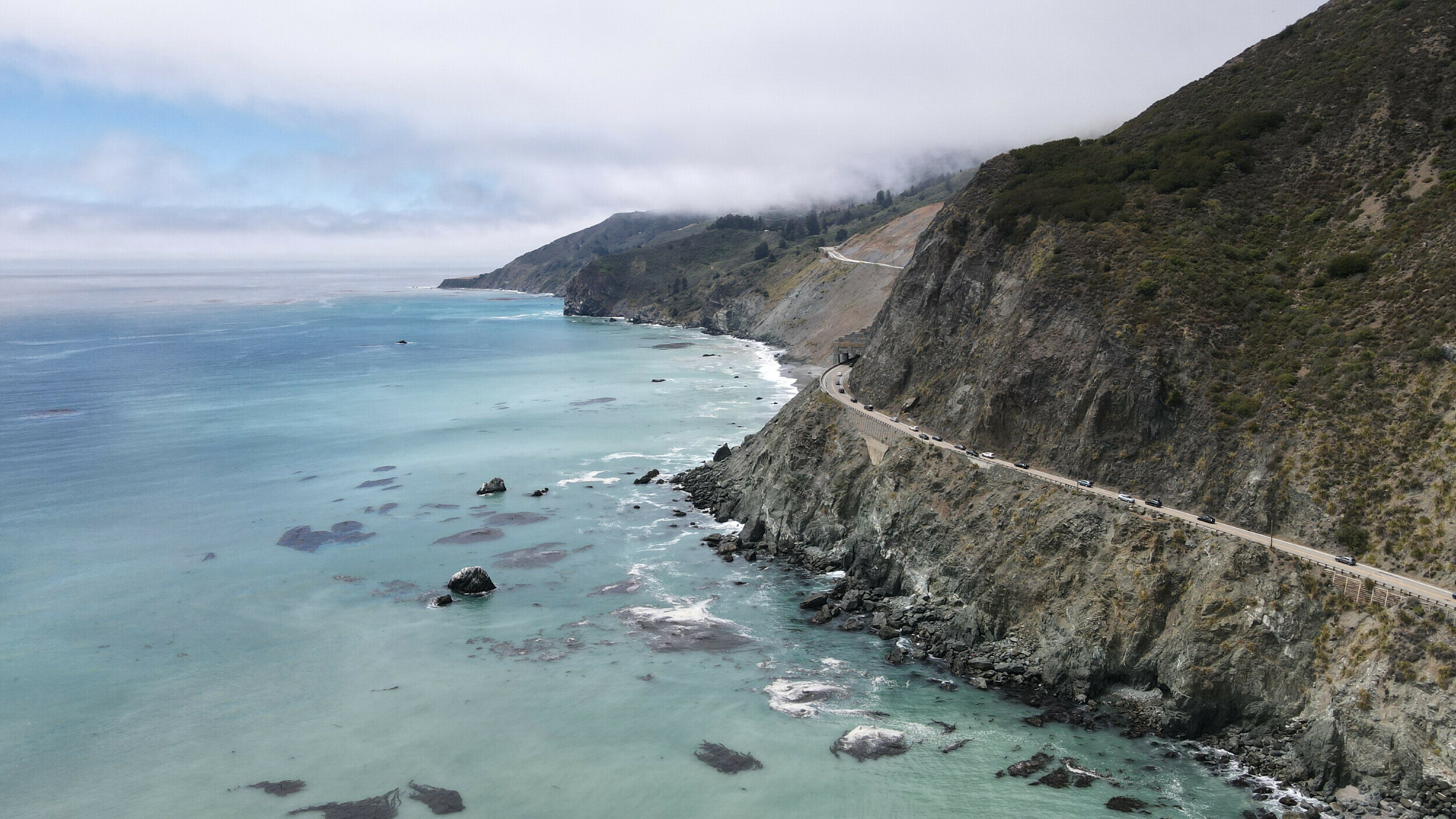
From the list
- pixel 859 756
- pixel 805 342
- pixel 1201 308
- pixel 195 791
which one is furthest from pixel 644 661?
pixel 805 342

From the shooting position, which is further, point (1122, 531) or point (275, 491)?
point (275, 491)

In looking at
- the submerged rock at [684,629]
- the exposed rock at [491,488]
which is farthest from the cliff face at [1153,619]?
the exposed rock at [491,488]

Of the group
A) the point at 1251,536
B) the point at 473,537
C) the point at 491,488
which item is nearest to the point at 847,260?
the point at 491,488

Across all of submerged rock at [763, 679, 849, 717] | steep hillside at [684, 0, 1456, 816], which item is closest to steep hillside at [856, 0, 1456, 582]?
steep hillside at [684, 0, 1456, 816]

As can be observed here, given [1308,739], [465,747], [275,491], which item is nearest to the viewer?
[1308,739]

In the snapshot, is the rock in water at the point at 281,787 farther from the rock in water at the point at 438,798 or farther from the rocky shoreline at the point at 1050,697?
the rocky shoreline at the point at 1050,697

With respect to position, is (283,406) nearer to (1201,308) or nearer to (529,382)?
(529,382)

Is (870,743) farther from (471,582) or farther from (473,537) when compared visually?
(473,537)
